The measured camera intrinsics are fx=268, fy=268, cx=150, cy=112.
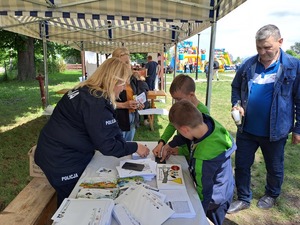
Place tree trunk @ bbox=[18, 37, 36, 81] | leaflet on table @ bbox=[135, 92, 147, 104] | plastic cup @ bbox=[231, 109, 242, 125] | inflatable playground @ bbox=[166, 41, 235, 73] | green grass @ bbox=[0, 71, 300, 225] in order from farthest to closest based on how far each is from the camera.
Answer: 1. inflatable playground @ bbox=[166, 41, 235, 73]
2. tree trunk @ bbox=[18, 37, 36, 81]
3. leaflet on table @ bbox=[135, 92, 147, 104]
4. green grass @ bbox=[0, 71, 300, 225]
5. plastic cup @ bbox=[231, 109, 242, 125]

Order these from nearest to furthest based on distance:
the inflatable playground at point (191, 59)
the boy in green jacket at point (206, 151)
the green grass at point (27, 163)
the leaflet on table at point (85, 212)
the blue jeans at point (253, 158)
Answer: the leaflet on table at point (85, 212) → the boy in green jacket at point (206, 151) → the blue jeans at point (253, 158) → the green grass at point (27, 163) → the inflatable playground at point (191, 59)

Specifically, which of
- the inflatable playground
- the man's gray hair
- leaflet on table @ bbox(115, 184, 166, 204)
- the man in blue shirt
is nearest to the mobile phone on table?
leaflet on table @ bbox(115, 184, 166, 204)

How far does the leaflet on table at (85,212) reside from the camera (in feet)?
3.78

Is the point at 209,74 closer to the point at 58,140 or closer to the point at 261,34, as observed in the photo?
the point at 261,34

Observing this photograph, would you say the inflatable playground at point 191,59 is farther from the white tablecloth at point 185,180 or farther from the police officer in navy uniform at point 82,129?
the police officer in navy uniform at point 82,129

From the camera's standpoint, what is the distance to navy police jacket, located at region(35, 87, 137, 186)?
1.56m

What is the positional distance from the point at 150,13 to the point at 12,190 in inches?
102

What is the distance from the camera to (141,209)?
127 cm

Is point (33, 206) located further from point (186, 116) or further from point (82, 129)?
point (186, 116)

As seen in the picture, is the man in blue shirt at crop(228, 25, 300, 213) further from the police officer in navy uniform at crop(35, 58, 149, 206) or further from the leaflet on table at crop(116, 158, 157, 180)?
the police officer in navy uniform at crop(35, 58, 149, 206)

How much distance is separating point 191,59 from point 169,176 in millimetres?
29715

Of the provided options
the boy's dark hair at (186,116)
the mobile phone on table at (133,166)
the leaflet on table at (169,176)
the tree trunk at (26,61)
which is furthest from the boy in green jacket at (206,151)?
the tree trunk at (26,61)

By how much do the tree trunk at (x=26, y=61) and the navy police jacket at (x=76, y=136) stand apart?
1563 centimetres

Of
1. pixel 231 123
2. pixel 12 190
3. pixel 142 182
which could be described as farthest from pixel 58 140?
pixel 231 123
